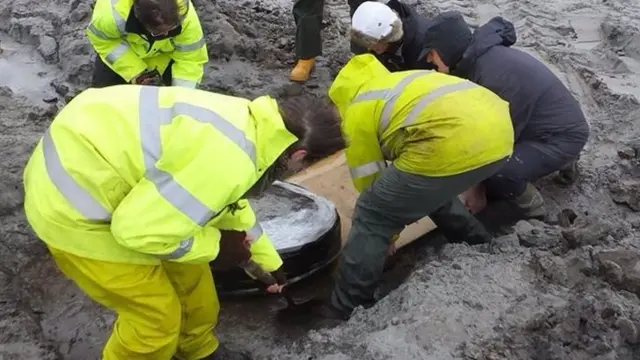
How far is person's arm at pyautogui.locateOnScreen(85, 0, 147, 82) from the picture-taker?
16.1 feet

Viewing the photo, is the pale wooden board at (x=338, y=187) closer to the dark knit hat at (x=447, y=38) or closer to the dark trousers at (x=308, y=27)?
the dark knit hat at (x=447, y=38)

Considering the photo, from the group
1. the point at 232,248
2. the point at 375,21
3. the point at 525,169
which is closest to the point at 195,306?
the point at 232,248

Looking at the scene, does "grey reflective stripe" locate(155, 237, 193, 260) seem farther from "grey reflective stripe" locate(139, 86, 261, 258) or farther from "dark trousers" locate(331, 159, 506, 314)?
"dark trousers" locate(331, 159, 506, 314)

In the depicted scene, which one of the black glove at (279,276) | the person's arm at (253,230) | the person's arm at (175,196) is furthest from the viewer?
the black glove at (279,276)

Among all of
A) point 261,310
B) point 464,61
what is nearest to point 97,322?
point 261,310

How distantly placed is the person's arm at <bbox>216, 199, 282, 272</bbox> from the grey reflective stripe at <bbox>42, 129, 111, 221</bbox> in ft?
1.80

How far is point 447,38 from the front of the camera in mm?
4605

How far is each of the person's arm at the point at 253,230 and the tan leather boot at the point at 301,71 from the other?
3.11 m

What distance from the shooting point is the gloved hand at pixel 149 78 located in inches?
207

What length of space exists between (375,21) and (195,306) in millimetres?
1965

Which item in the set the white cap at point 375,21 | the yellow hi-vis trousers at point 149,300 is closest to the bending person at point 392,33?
the white cap at point 375,21

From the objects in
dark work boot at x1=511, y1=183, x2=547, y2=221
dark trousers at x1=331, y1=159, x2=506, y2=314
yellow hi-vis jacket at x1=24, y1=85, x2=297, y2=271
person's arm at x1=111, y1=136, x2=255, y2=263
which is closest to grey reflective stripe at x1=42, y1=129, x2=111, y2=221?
yellow hi-vis jacket at x1=24, y1=85, x2=297, y2=271

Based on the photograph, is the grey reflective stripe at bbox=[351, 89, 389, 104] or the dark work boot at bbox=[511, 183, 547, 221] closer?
the grey reflective stripe at bbox=[351, 89, 389, 104]

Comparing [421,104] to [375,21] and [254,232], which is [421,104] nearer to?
[375,21]
